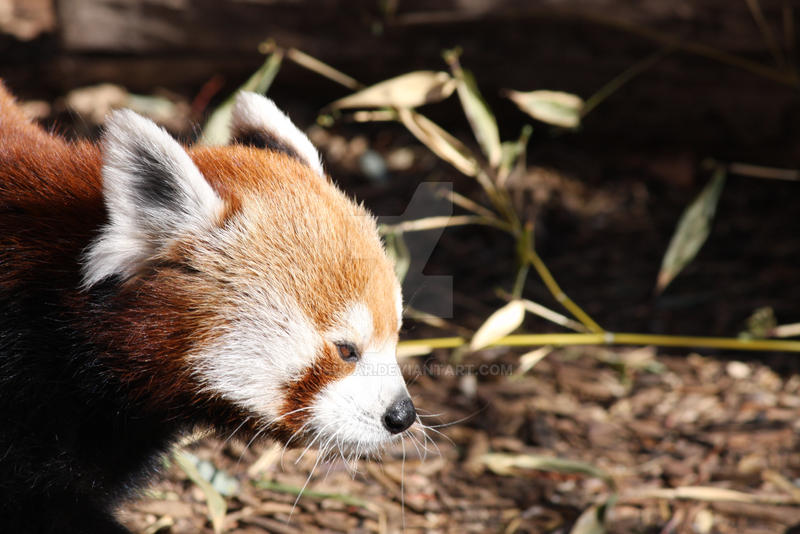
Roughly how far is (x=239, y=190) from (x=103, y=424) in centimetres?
82

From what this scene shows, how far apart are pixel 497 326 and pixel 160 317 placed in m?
1.55

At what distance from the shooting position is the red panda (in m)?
2.38

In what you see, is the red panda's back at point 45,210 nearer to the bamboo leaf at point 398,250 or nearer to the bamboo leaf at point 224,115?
the bamboo leaf at point 224,115

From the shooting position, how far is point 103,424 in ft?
8.36

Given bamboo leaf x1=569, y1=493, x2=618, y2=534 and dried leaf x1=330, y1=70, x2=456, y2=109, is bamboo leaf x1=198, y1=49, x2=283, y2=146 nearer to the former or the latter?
dried leaf x1=330, y1=70, x2=456, y2=109

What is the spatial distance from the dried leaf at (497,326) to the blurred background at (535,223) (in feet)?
0.04

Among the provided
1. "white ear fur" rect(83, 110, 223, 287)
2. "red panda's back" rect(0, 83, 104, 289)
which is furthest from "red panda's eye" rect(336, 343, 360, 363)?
"red panda's back" rect(0, 83, 104, 289)

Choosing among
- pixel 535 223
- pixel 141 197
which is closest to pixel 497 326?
pixel 141 197

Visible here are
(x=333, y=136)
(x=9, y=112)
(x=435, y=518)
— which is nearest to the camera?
(x=9, y=112)

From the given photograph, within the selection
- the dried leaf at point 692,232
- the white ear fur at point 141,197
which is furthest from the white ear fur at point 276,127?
the dried leaf at point 692,232

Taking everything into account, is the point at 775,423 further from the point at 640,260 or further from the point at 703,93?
the point at 703,93

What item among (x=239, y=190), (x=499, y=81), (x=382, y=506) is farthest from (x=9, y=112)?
(x=499, y=81)

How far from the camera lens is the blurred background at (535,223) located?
346 cm

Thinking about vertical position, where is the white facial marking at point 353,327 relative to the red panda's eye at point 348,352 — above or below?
above
